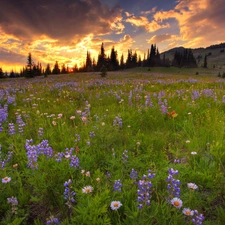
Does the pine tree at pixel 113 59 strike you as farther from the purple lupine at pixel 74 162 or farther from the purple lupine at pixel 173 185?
the purple lupine at pixel 173 185

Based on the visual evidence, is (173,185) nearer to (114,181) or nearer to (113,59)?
(114,181)

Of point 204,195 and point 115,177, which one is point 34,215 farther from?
point 204,195

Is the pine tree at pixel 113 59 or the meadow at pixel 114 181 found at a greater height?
the pine tree at pixel 113 59

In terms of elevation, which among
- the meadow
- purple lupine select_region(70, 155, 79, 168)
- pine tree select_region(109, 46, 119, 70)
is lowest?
the meadow

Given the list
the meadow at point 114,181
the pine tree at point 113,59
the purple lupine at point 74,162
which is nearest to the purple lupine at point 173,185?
the meadow at point 114,181

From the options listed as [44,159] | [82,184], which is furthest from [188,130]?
[44,159]

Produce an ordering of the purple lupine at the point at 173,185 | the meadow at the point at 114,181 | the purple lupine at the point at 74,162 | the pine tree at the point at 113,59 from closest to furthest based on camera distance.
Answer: the purple lupine at the point at 173,185
the meadow at the point at 114,181
the purple lupine at the point at 74,162
the pine tree at the point at 113,59

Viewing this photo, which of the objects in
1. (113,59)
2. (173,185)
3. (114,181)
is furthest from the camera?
(113,59)

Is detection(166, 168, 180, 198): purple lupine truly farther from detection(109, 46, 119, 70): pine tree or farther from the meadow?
detection(109, 46, 119, 70): pine tree

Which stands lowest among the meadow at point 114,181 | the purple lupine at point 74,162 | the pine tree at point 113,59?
the meadow at point 114,181

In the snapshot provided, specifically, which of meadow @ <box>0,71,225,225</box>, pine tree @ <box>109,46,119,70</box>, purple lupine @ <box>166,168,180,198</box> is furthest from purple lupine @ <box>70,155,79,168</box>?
pine tree @ <box>109,46,119,70</box>

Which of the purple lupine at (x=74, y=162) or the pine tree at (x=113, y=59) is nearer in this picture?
the purple lupine at (x=74, y=162)

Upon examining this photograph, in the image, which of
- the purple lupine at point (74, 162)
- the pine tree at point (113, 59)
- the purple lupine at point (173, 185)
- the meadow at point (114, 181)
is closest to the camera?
the purple lupine at point (173, 185)

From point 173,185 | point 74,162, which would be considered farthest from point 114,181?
point 173,185
